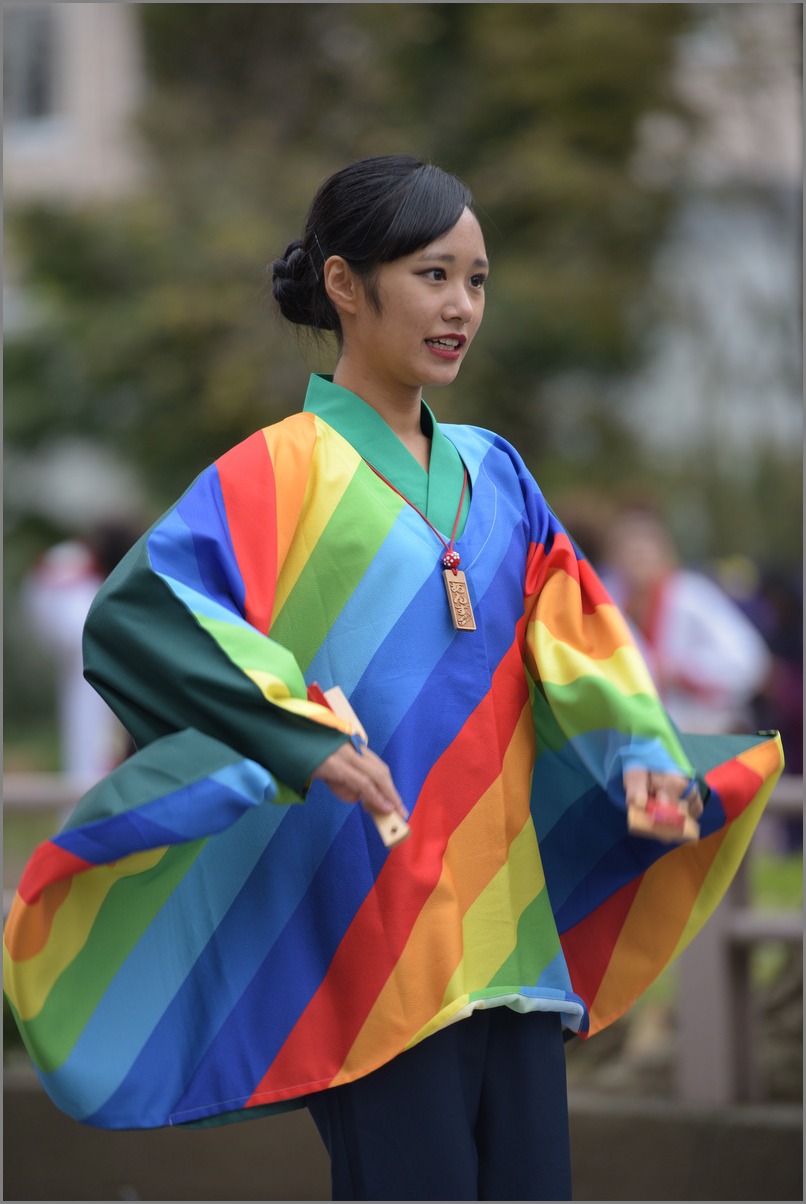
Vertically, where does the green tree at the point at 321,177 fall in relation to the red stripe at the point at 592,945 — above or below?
above

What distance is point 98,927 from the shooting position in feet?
7.89

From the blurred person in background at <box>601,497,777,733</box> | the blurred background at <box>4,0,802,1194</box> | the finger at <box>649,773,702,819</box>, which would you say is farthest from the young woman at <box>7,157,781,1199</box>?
the blurred background at <box>4,0,802,1194</box>

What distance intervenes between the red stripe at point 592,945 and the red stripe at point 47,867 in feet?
2.96

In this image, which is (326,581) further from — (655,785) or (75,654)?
(75,654)

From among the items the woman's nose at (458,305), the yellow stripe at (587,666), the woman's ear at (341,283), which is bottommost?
the yellow stripe at (587,666)

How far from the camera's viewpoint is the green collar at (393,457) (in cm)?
258

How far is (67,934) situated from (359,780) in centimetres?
53

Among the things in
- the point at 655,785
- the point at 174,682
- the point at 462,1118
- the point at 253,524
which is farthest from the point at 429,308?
the point at 462,1118

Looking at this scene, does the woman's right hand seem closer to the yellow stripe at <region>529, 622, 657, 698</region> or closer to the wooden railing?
the yellow stripe at <region>529, 622, 657, 698</region>

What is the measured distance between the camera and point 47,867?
2254 mm

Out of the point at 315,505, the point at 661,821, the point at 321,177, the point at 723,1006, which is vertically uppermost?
the point at 321,177

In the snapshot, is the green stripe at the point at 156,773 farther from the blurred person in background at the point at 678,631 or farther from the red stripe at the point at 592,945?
the blurred person in background at the point at 678,631

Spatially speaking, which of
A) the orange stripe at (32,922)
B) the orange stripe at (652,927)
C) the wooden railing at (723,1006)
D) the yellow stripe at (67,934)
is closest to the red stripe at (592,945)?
the orange stripe at (652,927)

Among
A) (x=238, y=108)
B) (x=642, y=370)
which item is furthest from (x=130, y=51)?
(x=642, y=370)
